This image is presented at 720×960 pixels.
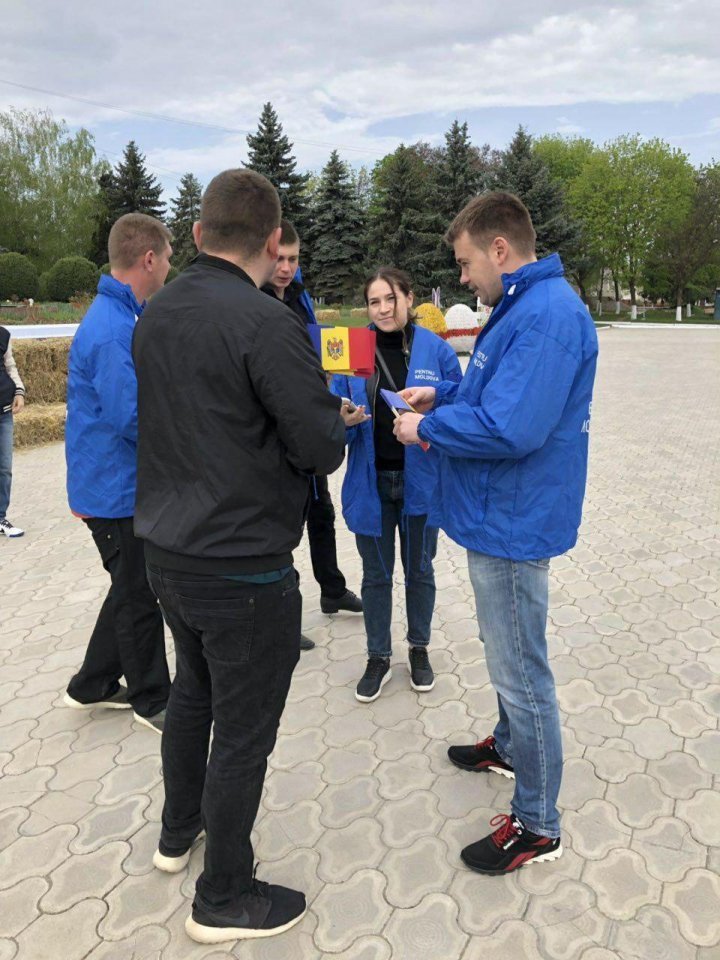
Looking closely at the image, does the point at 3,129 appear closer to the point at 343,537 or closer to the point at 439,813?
the point at 343,537

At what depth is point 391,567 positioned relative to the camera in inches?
130

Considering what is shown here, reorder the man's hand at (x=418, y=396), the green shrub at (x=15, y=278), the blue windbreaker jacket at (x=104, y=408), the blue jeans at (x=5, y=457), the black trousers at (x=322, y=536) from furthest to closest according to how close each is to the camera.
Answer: the green shrub at (x=15, y=278), the blue jeans at (x=5, y=457), the black trousers at (x=322, y=536), the man's hand at (x=418, y=396), the blue windbreaker jacket at (x=104, y=408)

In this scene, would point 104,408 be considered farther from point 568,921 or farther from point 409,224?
point 409,224

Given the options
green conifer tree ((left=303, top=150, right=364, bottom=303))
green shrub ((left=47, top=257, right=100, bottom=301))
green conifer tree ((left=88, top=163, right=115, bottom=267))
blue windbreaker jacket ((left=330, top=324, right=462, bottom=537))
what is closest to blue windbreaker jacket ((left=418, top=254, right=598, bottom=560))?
blue windbreaker jacket ((left=330, top=324, right=462, bottom=537))

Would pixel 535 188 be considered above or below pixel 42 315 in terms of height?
above

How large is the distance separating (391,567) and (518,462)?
1420 millimetres

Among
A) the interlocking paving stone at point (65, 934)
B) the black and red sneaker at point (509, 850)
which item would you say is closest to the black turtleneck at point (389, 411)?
the black and red sneaker at point (509, 850)

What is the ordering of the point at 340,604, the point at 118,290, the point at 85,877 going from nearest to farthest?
the point at 85,877
the point at 118,290
the point at 340,604

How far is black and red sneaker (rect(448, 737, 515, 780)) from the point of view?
2.75 m

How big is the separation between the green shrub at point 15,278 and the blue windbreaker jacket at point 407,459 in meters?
28.7

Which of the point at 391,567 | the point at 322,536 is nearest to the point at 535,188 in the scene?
the point at 322,536

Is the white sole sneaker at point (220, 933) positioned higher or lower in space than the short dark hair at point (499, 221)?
lower

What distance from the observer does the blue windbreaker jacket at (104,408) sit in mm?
2566

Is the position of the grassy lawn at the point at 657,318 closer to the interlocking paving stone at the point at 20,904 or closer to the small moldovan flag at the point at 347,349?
the small moldovan flag at the point at 347,349
